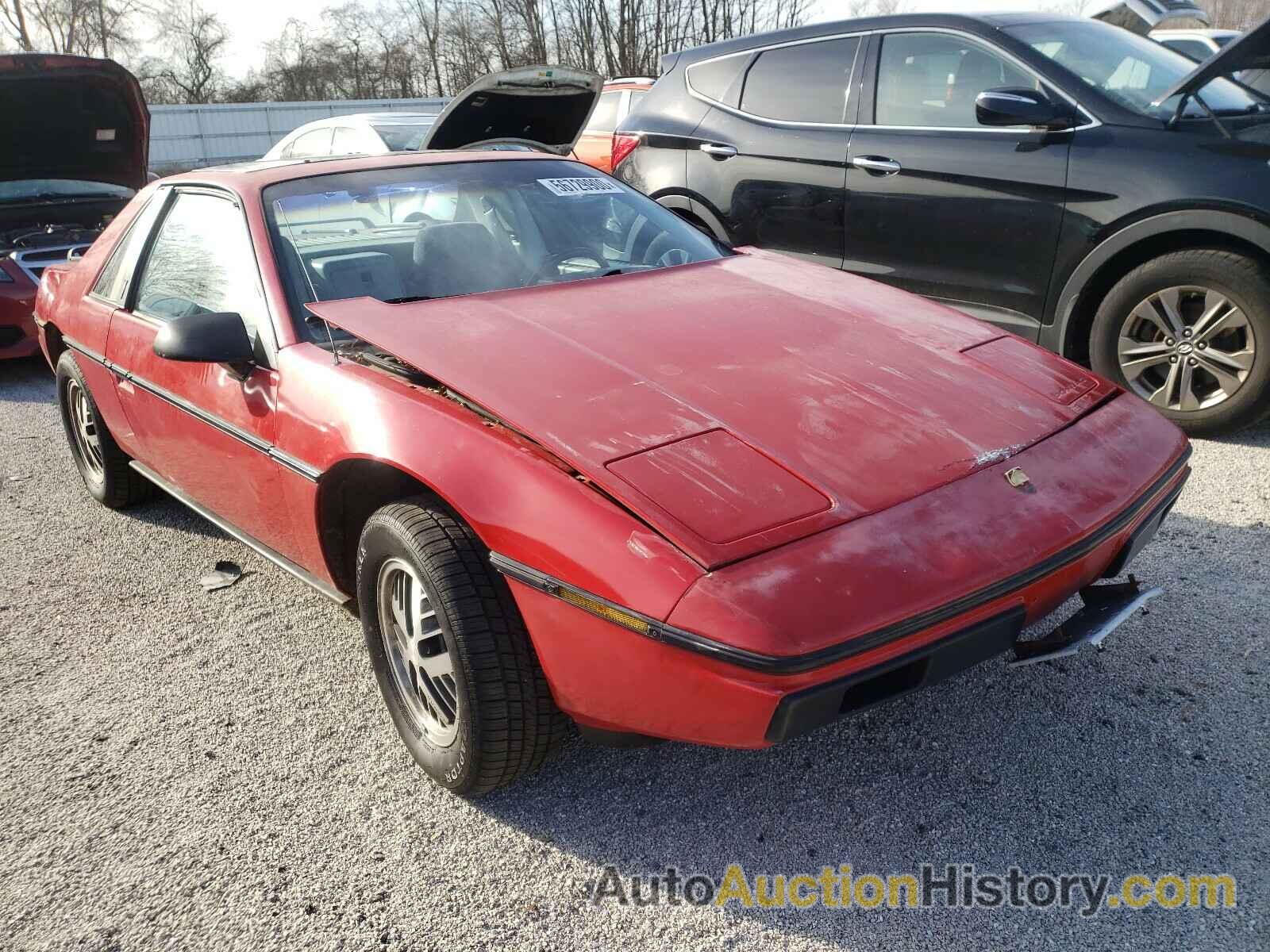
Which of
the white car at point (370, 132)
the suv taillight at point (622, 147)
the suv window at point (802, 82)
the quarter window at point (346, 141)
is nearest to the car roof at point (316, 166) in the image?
the suv window at point (802, 82)

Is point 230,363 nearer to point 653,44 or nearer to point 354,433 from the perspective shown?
point 354,433

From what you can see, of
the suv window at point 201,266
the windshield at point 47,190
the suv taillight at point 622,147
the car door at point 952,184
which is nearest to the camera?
the suv window at point 201,266

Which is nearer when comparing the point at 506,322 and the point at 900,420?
the point at 900,420

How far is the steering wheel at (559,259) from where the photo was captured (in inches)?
113

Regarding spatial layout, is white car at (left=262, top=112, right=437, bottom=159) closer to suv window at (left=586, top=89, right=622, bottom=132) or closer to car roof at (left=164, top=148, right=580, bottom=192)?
suv window at (left=586, top=89, right=622, bottom=132)

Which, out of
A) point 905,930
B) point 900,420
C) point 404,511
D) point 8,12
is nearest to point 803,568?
point 900,420

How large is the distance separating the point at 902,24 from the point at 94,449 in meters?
4.24

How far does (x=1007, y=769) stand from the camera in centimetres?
220

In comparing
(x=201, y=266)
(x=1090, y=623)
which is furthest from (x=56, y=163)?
(x=1090, y=623)

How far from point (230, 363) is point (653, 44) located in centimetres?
2400

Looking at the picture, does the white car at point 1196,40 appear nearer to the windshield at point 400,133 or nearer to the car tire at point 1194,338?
the car tire at point 1194,338

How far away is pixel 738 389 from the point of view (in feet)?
7.11

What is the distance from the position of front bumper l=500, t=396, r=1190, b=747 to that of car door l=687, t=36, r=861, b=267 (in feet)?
10.4

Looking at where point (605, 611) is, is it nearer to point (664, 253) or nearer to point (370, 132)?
point (664, 253)
